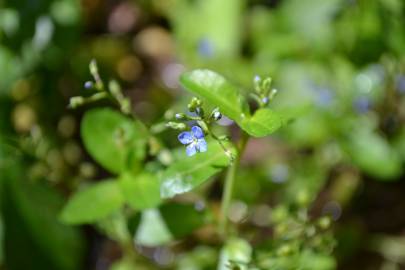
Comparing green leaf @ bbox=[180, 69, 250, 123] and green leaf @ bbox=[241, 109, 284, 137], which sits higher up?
green leaf @ bbox=[180, 69, 250, 123]

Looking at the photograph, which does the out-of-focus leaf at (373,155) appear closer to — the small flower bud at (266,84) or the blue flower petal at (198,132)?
the small flower bud at (266,84)

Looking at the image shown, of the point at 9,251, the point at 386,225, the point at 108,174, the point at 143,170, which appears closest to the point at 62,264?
the point at 9,251

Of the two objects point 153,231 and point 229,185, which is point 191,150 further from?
point 153,231

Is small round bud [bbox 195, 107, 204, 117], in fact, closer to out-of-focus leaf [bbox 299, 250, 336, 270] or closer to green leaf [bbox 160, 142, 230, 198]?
green leaf [bbox 160, 142, 230, 198]

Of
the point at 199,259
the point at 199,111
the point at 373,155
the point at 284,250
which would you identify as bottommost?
the point at 284,250

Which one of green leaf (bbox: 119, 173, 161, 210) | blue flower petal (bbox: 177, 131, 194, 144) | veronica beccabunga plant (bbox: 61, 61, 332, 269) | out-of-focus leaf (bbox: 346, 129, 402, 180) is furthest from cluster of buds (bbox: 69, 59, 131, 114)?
out-of-focus leaf (bbox: 346, 129, 402, 180)

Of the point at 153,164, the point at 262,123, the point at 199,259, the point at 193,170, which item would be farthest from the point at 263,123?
the point at 199,259
